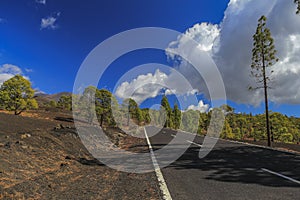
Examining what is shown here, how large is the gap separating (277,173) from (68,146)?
9.75 meters

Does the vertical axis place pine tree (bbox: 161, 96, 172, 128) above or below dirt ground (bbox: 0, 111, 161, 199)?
above

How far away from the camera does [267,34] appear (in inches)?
871

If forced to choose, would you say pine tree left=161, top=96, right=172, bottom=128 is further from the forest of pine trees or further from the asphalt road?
the asphalt road

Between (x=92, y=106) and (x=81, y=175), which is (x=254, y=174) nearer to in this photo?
(x=81, y=175)

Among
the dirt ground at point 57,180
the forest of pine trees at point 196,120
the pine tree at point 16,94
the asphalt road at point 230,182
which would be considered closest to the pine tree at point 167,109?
the forest of pine trees at point 196,120

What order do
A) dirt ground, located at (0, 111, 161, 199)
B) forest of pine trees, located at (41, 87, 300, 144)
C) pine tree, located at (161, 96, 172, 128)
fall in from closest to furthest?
dirt ground, located at (0, 111, 161, 199)
forest of pine trees, located at (41, 87, 300, 144)
pine tree, located at (161, 96, 172, 128)

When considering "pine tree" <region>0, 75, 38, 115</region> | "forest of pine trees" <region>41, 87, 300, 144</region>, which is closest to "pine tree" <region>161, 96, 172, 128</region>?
"forest of pine trees" <region>41, 87, 300, 144</region>

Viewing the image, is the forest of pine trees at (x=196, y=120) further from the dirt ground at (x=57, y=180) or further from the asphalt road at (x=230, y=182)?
the asphalt road at (x=230, y=182)

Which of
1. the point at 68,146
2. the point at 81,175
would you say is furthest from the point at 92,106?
the point at 81,175

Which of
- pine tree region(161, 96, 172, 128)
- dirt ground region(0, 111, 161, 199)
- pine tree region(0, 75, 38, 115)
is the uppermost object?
pine tree region(161, 96, 172, 128)

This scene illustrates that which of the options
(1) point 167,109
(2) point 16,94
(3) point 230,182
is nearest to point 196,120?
(1) point 167,109

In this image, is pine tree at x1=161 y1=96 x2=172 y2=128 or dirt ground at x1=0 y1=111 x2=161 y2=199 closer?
dirt ground at x1=0 y1=111 x2=161 y2=199

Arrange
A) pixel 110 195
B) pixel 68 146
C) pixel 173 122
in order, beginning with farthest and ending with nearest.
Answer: pixel 173 122 < pixel 68 146 < pixel 110 195

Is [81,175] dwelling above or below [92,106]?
below
